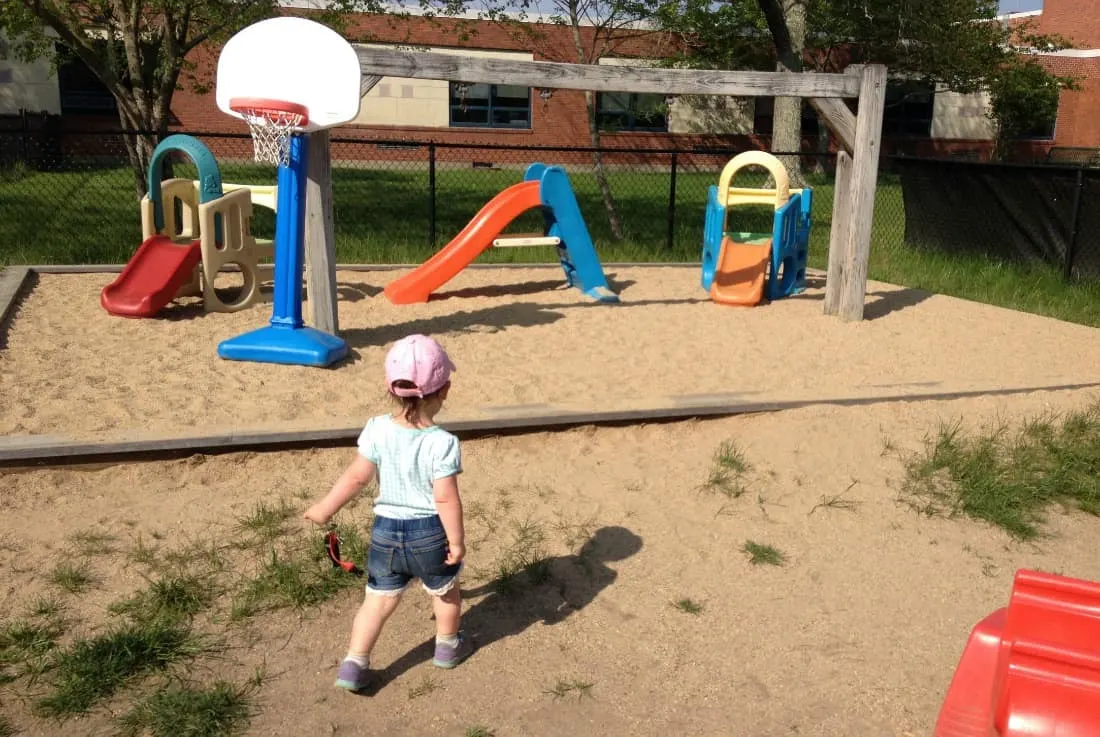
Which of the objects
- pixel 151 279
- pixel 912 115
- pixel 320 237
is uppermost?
pixel 912 115

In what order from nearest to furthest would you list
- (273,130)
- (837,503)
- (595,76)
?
(837,503), (273,130), (595,76)

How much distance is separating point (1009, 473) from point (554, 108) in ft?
85.2

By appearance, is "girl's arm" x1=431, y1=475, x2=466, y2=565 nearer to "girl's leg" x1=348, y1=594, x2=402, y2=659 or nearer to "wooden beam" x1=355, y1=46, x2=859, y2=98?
"girl's leg" x1=348, y1=594, x2=402, y2=659

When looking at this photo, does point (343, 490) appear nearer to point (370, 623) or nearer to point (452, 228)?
point (370, 623)

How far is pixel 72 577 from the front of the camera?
12.6 ft

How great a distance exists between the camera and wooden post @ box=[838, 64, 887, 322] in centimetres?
807

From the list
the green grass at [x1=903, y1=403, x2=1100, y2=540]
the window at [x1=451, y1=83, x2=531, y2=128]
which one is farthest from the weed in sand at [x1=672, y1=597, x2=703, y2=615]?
the window at [x1=451, y1=83, x2=531, y2=128]

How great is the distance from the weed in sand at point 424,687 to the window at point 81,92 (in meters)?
27.1

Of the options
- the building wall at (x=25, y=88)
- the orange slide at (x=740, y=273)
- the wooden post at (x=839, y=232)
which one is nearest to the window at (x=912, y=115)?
the building wall at (x=25, y=88)

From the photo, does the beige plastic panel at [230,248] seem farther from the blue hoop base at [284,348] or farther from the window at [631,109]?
the window at [631,109]

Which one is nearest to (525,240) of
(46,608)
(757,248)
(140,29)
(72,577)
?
(757,248)

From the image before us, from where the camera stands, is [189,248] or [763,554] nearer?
[763,554]

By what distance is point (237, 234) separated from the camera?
26.8 feet

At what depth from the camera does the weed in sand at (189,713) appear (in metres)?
2.96
